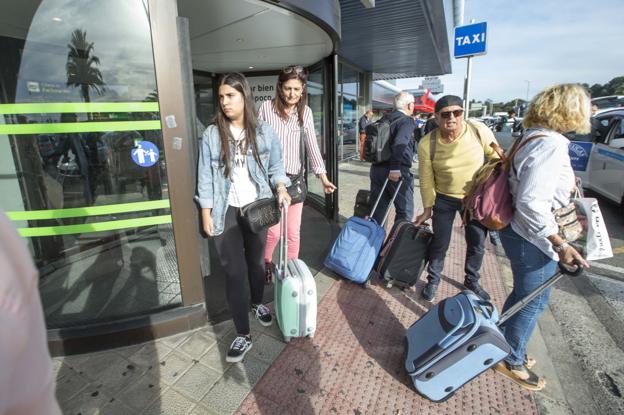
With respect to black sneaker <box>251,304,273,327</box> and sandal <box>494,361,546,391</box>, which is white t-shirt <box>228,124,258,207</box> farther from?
sandal <box>494,361,546,391</box>

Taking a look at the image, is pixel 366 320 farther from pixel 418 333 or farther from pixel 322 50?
pixel 322 50

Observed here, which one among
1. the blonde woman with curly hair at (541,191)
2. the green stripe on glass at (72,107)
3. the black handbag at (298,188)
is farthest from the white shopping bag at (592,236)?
the green stripe on glass at (72,107)

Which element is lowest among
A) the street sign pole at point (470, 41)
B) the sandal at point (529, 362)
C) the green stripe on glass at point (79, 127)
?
the sandal at point (529, 362)

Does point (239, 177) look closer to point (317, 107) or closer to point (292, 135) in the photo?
point (292, 135)

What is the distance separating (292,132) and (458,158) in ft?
4.64

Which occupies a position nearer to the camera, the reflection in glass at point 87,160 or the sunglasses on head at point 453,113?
the reflection in glass at point 87,160

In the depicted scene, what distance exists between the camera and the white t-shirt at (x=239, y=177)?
2146mm

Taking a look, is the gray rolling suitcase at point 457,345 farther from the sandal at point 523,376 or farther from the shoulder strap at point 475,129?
the shoulder strap at point 475,129

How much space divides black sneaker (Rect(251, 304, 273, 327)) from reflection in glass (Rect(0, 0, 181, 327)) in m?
0.60

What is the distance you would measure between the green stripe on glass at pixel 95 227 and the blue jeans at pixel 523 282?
2.31 meters

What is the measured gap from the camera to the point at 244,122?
7.08 ft

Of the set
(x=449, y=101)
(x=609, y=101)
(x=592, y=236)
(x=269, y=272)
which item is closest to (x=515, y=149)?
(x=592, y=236)

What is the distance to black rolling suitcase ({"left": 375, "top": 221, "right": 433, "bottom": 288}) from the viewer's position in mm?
3084

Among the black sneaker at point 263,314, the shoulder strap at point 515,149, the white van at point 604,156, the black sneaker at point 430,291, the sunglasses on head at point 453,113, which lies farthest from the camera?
the white van at point 604,156
